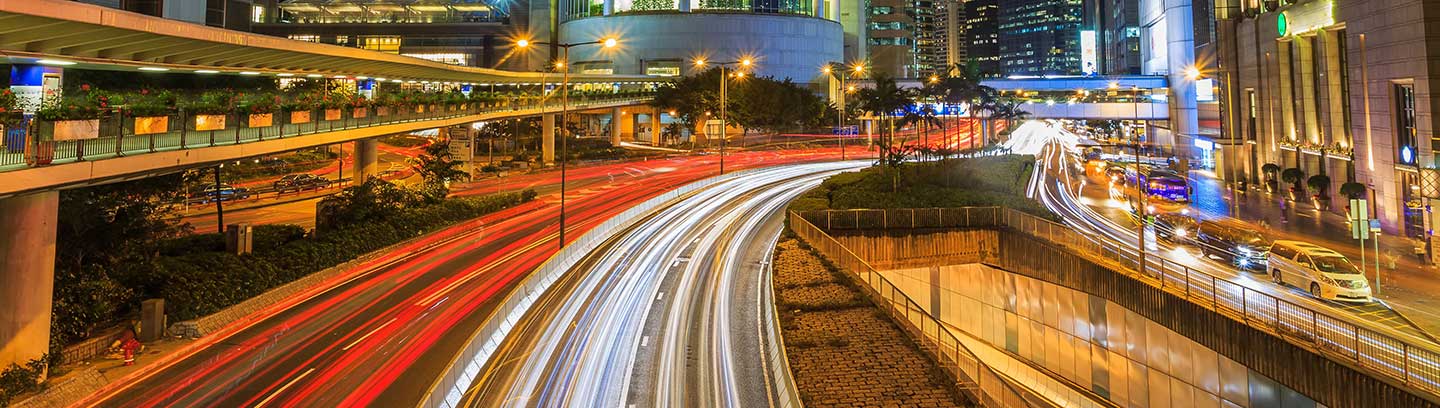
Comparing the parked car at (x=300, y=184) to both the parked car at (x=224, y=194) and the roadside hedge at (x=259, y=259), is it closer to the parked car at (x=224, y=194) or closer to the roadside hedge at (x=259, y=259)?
the parked car at (x=224, y=194)

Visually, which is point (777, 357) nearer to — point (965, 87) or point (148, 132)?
point (148, 132)

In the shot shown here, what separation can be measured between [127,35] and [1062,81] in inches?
3567

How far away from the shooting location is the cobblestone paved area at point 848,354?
50.6ft

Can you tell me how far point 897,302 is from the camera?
21391 mm

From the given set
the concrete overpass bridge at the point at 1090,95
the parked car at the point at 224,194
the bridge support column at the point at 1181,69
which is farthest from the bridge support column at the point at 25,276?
the concrete overpass bridge at the point at 1090,95

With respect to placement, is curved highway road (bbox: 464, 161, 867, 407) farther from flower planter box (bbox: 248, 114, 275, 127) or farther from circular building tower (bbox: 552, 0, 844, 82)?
circular building tower (bbox: 552, 0, 844, 82)

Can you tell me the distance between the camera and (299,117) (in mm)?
23438

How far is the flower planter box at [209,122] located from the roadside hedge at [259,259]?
13.6ft

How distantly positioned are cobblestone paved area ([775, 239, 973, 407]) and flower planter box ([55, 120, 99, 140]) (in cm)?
1568

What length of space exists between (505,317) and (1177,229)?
28.2 m

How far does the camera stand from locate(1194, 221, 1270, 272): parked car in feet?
82.3

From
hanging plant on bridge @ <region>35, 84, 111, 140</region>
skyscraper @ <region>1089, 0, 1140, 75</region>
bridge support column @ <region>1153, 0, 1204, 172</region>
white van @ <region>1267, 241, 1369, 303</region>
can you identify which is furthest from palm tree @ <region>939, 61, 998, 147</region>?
hanging plant on bridge @ <region>35, 84, 111, 140</region>

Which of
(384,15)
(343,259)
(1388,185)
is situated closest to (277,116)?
(343,259)

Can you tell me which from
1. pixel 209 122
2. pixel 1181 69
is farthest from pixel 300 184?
pixel 1181 69
